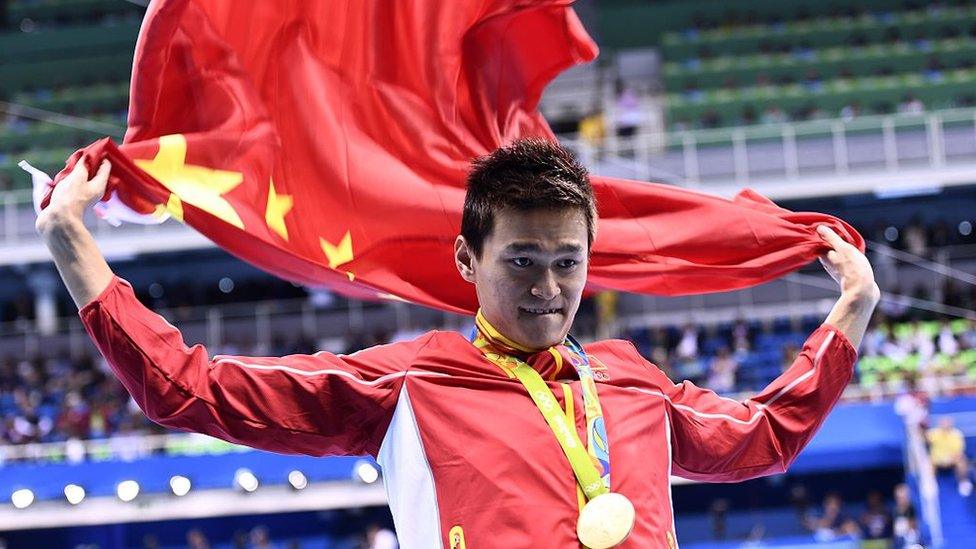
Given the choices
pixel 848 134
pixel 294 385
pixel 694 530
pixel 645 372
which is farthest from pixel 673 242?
pixel 848 134

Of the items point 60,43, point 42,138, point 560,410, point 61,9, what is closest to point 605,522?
point 560,410

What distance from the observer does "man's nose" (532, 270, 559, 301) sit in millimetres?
2289

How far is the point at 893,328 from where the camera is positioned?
15789mm

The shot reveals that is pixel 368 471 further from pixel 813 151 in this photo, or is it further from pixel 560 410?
pixel 560 410

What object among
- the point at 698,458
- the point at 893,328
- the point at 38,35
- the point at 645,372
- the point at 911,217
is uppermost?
the point at 38,35

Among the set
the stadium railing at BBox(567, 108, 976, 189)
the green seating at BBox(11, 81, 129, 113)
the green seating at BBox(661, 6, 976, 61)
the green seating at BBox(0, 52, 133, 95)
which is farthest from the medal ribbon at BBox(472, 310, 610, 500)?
the green seating at BBox(0, 52, 133, 95)

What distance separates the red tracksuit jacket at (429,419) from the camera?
2.22 m

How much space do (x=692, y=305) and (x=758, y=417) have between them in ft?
49.0

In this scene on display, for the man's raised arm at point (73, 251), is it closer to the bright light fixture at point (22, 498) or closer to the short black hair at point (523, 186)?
the short black hair at point (523, 186)

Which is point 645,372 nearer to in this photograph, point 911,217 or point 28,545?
point 28,545

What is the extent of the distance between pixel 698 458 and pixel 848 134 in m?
14.8

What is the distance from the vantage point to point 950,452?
43.2 ft

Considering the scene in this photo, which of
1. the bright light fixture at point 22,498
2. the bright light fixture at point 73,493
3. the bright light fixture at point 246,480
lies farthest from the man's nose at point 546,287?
the bright light fixture at point 22,498

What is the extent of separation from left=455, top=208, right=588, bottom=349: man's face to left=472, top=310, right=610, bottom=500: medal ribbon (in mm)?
56
